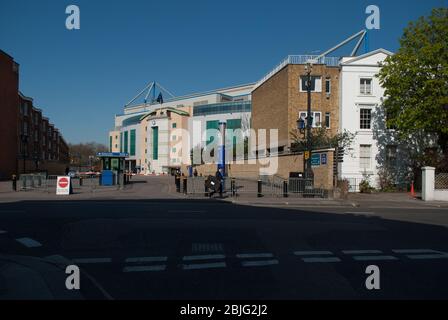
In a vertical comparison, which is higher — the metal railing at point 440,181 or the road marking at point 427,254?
the metal railing at point 440,181

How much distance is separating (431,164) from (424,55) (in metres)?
7.92

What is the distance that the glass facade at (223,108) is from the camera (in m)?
94.4

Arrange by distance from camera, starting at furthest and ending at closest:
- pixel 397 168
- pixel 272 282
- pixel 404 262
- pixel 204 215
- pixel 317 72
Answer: pixel 317 72
pixel 397 168
pixel 204 215
pixel 404 262
pixel 272 282

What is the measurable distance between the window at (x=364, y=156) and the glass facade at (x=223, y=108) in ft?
197

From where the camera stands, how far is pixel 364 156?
112 feet

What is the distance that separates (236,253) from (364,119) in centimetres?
3012

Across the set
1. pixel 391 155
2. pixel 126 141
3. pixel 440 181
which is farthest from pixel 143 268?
pixel 126 141

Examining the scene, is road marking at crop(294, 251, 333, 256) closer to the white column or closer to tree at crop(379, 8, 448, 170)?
the white column

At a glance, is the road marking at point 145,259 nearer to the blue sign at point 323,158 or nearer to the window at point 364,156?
the blue sign at point 323,158

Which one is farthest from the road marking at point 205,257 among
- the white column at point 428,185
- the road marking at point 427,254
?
the white column at point 428,185

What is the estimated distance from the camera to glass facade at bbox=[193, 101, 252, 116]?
94.4 meters
